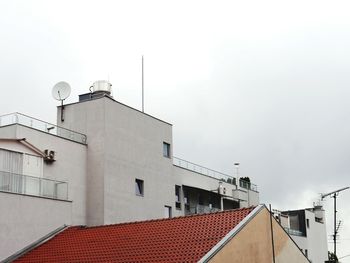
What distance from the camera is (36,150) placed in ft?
101

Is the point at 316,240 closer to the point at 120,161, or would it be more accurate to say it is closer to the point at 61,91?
the point at 120,161

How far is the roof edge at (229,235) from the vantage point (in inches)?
838

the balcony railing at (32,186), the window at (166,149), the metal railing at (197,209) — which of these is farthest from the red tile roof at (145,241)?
the metal railing at (197,209)

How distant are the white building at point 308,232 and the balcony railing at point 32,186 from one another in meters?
30.4

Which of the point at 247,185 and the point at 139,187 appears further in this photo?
the point at 247,185

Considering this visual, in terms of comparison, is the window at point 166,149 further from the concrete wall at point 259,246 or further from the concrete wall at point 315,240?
the concrete wall at point 315,240

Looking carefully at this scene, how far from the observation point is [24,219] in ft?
90.7

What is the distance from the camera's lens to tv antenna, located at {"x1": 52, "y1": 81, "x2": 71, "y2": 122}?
3597 cm

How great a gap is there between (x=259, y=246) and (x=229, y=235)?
2.80 meters

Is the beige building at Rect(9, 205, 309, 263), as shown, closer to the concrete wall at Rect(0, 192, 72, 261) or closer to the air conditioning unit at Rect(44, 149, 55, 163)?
the concrete wall at Rect(0, 192, 72, 261)

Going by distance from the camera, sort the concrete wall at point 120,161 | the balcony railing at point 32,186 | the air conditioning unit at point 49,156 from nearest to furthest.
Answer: the balcony railing at point 32,186, the air conditioning unit at point 49,156, the concrete wall at point 120,161

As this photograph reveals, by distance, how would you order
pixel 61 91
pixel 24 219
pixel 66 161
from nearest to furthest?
pixel 24 219
pixel 66 161
pixel 61 91

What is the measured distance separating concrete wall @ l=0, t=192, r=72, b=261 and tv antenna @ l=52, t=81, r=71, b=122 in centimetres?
832

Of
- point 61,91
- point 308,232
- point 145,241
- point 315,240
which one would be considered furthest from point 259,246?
point 315,240
